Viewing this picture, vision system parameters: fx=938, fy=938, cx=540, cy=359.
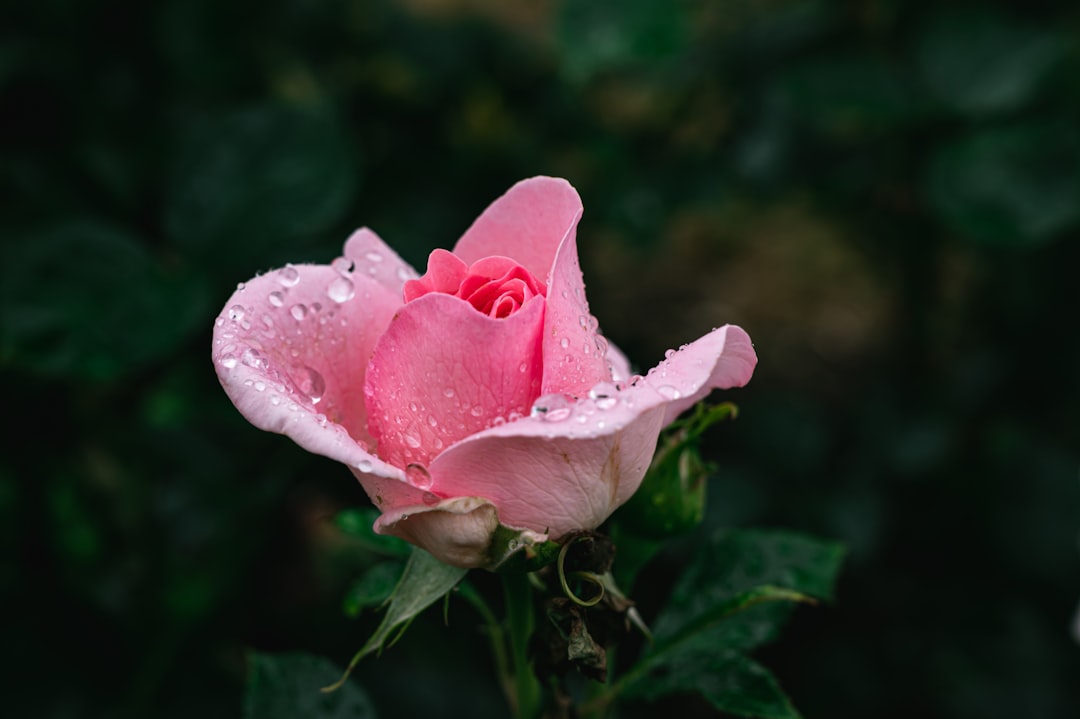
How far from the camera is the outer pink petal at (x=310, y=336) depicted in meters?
0.46

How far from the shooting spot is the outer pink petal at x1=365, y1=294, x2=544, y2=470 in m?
0.45

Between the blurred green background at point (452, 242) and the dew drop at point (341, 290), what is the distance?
42 cm

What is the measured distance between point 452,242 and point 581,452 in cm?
100

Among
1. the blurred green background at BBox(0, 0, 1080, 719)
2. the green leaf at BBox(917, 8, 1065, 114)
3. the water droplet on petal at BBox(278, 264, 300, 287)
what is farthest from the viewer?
the green leaf at BBox(917, 8, 1065, 114)

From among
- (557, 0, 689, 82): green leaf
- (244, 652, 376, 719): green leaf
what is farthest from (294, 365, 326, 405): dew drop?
(557, 0, 689, 82): green leaf

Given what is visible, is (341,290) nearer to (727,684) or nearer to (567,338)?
(567,338)

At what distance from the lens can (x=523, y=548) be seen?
18.0 inches

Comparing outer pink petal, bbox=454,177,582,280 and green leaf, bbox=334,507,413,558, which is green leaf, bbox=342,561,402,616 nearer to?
green leaf, bbox=334,507,413,558

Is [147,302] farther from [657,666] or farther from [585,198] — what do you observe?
[585,198]

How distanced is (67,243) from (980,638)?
50.9 inches

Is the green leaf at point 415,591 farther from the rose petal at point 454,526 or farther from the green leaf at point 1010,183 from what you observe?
the green leaf at point 1010,183

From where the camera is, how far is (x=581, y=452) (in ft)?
1.45

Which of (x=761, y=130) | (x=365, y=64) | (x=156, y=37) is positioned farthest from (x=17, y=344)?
(x=761, y=130)

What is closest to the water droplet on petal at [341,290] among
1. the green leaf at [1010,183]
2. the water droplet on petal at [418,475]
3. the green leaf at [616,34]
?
the water droplet on petal at [418,475]
